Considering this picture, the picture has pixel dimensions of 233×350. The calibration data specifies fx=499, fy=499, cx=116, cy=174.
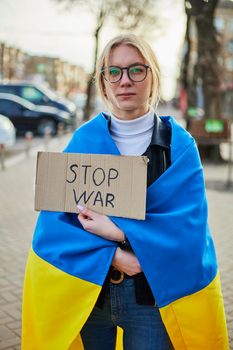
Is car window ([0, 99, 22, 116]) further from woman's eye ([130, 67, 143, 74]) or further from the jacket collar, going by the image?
woman's eye ([130, 67, 143, 74])

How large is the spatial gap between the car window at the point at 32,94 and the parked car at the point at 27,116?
2711mm

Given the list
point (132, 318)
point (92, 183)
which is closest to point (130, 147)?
point (92, 183)

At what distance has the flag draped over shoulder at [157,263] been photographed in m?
1.83

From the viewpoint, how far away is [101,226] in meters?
1.85

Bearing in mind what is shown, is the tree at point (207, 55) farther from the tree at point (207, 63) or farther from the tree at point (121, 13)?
the tree at point (121, 13)

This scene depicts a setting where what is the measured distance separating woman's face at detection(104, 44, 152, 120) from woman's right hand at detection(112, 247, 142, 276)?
1.74ft

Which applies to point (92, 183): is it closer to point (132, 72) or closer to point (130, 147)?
point (130, 147)

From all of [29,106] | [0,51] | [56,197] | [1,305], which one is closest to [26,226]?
[1,305]

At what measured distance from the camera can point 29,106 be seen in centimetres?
2044

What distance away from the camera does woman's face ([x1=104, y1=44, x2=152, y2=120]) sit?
1.93m

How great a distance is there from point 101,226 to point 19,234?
476cm

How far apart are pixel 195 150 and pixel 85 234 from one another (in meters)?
0.55

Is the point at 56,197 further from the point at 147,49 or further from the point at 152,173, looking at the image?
the point at 147,49

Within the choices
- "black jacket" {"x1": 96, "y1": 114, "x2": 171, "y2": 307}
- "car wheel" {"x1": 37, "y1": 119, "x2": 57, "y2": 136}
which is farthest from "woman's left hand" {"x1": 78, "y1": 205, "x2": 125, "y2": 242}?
"car wheel" {"x1": 37, "y1": 119, "x2": 57, "y2": 136}
